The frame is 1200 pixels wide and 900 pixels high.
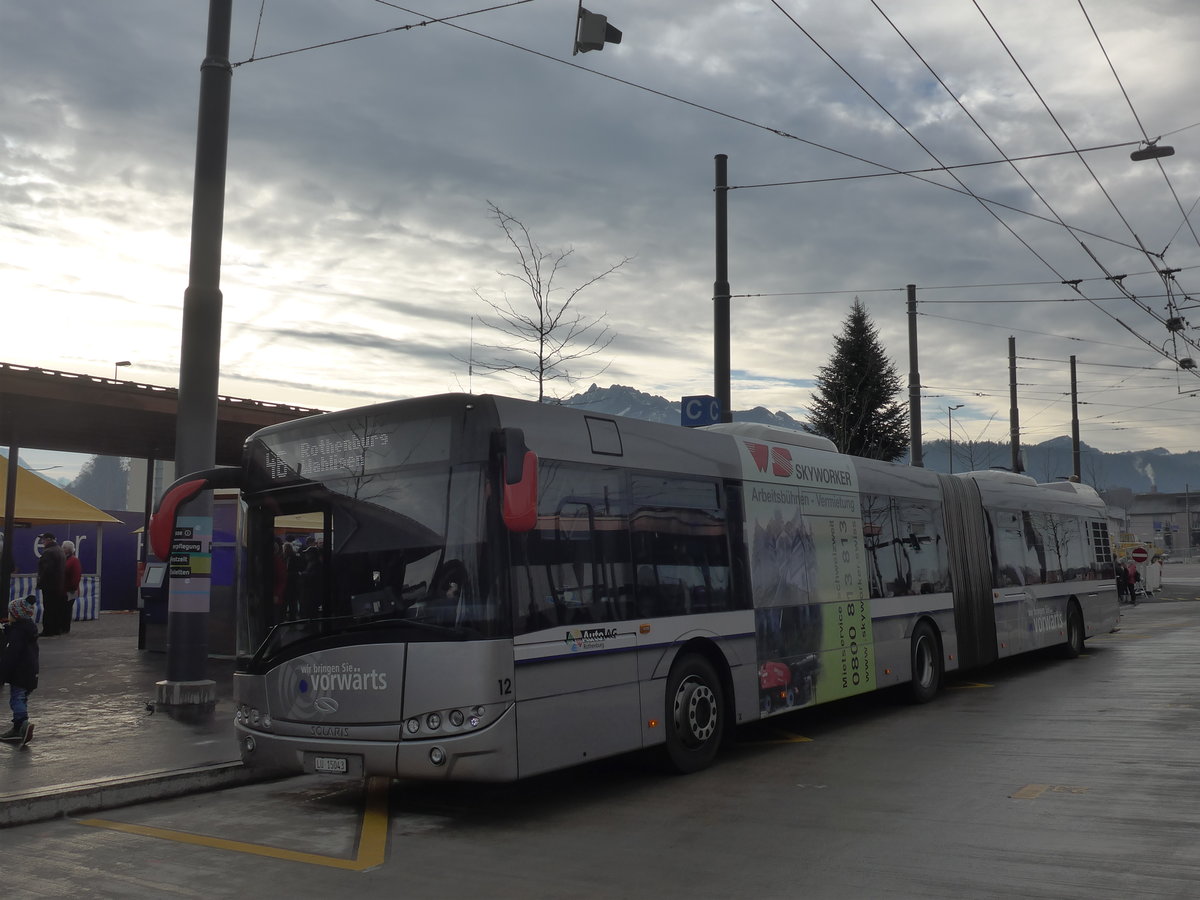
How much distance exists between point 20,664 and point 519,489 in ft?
19.5

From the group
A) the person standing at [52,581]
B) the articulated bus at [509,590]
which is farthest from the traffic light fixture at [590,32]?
the person standing at [52,581]

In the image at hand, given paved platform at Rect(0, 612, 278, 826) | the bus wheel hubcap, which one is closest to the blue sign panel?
the bus wheel hubcap

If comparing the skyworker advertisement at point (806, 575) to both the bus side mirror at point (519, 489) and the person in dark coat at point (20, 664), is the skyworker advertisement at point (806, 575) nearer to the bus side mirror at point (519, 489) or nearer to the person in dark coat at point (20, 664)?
the bus side mirror at point (519, 489)

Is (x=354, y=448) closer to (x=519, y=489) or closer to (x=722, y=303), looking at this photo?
(x=519, y=489)

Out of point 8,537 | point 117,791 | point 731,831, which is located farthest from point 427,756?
point 8,537

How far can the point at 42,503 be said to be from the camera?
1051 inches

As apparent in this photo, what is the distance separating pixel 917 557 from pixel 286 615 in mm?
8549

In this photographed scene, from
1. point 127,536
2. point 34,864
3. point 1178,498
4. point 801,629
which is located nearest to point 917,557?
point 801,629

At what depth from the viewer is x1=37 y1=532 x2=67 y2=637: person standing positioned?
16906 millimetres

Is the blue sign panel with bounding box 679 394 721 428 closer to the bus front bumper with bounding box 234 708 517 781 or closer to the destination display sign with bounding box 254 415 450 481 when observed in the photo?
the destination display sign with bounding box 254 415 450 481

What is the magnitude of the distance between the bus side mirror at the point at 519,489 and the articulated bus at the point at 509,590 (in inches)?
0.6

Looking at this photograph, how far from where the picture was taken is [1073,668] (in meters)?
17.2

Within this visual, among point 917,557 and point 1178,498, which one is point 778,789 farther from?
point 1178,498

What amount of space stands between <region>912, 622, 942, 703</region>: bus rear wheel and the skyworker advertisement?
137 cm
